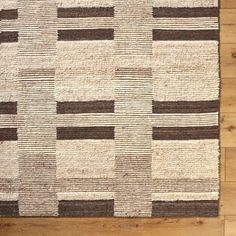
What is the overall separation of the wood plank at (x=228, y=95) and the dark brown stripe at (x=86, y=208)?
1.27 ft

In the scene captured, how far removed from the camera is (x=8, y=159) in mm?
1056

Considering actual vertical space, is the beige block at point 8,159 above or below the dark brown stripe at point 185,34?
below

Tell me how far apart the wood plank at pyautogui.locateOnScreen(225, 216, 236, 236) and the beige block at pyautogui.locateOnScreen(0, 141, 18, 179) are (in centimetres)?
56

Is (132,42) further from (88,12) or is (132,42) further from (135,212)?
(135,212)

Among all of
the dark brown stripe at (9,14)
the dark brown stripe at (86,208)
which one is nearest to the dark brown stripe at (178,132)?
the dark brown stripe at (86,208)

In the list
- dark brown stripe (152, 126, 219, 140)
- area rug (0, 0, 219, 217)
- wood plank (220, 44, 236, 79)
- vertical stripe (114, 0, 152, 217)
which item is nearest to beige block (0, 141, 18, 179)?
area rug (0, 0, 219, 217)

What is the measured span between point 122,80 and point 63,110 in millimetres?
175

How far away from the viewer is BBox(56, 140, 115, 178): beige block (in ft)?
3.43

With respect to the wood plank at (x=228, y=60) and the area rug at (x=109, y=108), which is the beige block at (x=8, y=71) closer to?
the area rug at (x=109, y=108)

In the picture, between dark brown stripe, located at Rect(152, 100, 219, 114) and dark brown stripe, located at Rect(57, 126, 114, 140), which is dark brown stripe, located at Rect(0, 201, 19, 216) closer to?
dark brown stripe, located at Rect(57, 126, 114, 140)

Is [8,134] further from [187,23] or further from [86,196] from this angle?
[187,23]

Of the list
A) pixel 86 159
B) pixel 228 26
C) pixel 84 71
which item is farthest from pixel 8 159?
A: pixel 228 26

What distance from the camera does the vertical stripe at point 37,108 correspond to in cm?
105

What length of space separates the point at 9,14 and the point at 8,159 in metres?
0.39
